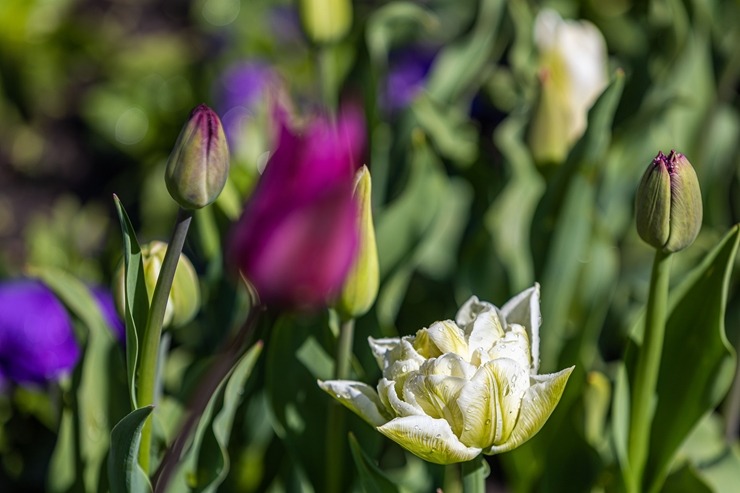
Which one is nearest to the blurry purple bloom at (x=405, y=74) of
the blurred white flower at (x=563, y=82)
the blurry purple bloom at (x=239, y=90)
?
the blurry purple bloom at (x=239, y=90)

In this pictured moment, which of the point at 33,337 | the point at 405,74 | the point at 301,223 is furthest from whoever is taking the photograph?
the point at 405,74

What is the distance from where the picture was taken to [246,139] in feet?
4.35

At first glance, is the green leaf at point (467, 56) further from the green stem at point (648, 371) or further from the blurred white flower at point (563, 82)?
the green stem at point (648, 371)

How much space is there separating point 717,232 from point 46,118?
1471 millimetres

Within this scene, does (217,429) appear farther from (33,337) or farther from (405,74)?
(405,74)

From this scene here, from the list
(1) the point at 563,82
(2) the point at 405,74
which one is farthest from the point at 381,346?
(2) the point at 405,74

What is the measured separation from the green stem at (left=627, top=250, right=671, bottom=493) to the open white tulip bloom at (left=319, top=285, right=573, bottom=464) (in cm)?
12

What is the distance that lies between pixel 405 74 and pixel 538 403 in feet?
4.12

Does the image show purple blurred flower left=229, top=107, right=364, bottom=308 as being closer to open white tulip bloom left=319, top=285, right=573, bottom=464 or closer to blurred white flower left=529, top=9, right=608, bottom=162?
open white tulip bloom left=319, top=285, right=573, bottom=464

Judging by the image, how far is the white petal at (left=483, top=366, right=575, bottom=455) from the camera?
1.88 feet

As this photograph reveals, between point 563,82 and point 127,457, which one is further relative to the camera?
point 563,82

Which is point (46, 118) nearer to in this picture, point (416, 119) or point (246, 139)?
point (246, 139)

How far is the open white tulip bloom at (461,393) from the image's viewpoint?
569mm

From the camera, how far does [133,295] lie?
0.65 meters
